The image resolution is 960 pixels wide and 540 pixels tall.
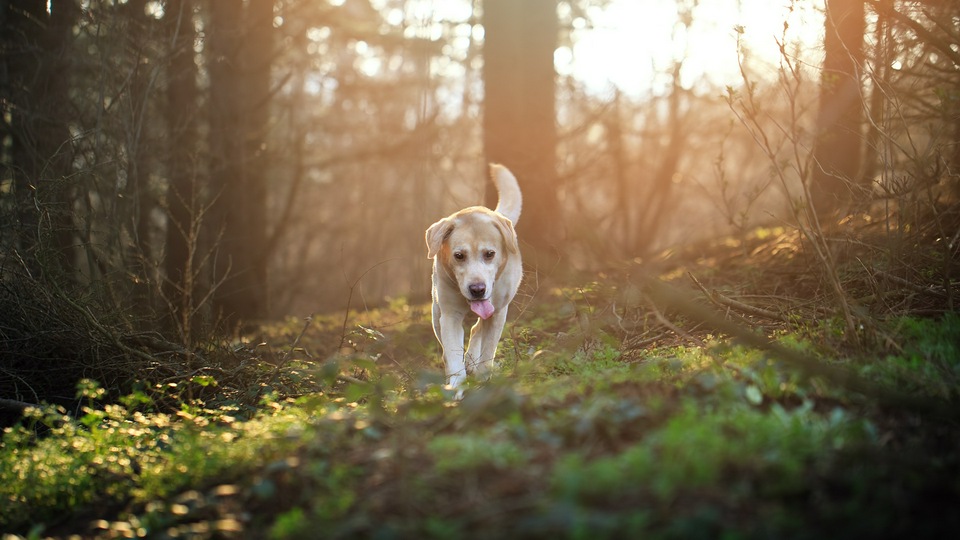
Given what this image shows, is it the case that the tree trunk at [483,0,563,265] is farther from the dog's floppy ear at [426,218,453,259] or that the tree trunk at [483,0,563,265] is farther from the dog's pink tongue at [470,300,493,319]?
the dog's pink tongue at [470,300,493,319]

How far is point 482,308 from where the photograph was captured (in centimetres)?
630

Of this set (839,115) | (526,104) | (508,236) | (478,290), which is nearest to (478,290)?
(478,290)

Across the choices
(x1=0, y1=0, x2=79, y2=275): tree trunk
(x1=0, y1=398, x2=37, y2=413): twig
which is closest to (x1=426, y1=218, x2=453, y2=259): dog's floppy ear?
(x1=0, y1=398, x2=37, y2=413): twig

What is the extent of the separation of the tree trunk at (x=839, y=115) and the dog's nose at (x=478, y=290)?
318cm

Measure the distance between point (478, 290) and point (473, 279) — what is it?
96mm

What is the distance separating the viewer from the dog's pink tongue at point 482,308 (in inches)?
247

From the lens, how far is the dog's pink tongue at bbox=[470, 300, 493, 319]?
6.29 meters

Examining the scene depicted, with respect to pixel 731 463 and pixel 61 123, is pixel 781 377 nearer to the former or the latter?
pixel 731 463

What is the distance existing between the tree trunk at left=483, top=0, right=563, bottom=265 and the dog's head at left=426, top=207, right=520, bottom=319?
10.4 ft

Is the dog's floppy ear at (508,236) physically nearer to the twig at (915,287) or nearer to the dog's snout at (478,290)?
the dog's snout at (478,290)

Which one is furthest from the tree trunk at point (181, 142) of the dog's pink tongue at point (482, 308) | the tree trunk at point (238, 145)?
the dog's pink tongue at point (482, 308)

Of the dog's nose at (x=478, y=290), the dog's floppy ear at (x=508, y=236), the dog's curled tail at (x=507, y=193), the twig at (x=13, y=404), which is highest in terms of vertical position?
the dog's curled tail at (x=507, y=193)

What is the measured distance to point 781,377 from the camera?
4117 millimetres

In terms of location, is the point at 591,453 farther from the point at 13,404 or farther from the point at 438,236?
the point at 13,404
